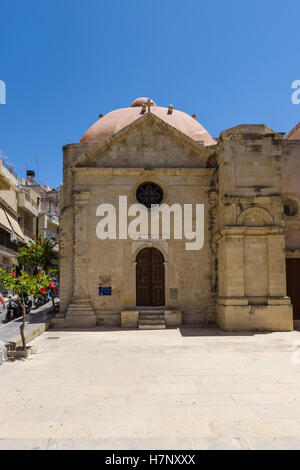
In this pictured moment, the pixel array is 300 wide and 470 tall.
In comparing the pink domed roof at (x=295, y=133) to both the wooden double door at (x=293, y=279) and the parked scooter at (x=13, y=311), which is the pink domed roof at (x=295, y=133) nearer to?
the wooden double door at (x=293, y=279)

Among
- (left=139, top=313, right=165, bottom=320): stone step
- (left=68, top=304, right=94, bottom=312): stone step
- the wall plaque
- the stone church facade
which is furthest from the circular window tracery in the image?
(left=68, top=304, right=94, bottom=312): stone step

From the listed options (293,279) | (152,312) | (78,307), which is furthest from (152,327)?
(293,279)

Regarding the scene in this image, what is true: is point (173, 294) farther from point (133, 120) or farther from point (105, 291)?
point (133, 120)

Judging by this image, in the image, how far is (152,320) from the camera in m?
15.9

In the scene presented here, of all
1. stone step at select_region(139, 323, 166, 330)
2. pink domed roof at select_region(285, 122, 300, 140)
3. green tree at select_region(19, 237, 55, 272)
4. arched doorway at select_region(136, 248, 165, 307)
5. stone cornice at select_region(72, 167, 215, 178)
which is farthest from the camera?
pink domed roof at select_region(285, 122, 300, 140)

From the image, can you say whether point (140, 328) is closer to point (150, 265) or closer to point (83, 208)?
point (150, 265)

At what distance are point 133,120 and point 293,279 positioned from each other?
11257 millimetres

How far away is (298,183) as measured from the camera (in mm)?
17031

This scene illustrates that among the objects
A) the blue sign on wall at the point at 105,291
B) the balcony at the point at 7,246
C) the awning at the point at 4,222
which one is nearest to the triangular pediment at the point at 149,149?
the blue sign on wall at the point at 105,291

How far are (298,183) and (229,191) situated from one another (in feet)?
12.2

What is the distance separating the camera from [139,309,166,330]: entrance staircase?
15.7 meters

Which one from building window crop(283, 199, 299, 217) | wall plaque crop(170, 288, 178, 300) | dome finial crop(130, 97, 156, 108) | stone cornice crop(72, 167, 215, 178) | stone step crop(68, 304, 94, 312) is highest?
dome finial crop(130, 97, 156, 108)

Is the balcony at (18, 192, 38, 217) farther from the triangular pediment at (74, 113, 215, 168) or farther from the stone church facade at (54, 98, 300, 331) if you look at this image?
the triangular pediment at (74, 113, 215, 168)

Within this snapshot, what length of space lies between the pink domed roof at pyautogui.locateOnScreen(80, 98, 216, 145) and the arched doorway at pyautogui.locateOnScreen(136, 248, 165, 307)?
713 cm
